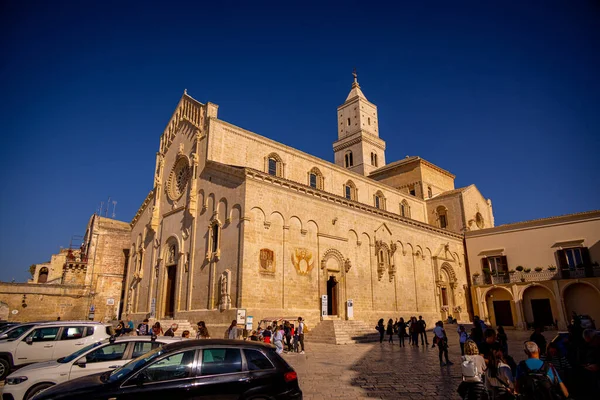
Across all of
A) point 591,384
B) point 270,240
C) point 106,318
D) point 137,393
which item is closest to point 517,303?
point 270,240

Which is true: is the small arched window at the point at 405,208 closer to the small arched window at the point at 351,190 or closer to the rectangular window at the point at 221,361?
the small arched window at the point at 351,190

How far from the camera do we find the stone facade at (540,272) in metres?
30.4

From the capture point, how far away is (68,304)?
35.8 meters

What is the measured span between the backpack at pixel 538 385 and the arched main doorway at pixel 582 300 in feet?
102

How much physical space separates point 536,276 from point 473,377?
105ft

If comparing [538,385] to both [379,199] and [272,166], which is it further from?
[379,199]

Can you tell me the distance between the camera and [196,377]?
6199mm

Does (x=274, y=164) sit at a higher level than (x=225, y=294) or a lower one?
higher

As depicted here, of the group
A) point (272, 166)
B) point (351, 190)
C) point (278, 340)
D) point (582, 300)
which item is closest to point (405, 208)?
point (351, 190)

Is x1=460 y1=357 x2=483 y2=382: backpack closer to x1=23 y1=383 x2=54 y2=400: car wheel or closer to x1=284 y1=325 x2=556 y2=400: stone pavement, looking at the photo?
x1=284 y1=325 x2=556 y2=400: stone pavement

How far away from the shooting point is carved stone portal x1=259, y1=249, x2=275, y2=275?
21672 mm

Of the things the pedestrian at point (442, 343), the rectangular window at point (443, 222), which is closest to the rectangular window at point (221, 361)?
the pedestrian at point (442, 343)

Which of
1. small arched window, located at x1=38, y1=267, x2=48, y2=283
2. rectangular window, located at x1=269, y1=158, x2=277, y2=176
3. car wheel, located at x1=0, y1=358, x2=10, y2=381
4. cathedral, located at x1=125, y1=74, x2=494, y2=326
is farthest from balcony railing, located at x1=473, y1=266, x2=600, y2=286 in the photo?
small arched window, located at x1=38, y1=267, x2=48, y2=283

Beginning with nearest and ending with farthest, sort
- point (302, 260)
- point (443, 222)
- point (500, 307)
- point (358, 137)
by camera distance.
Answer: point (302, 260)
point (500, 307)
point (443, 222)
point (358, 137)
